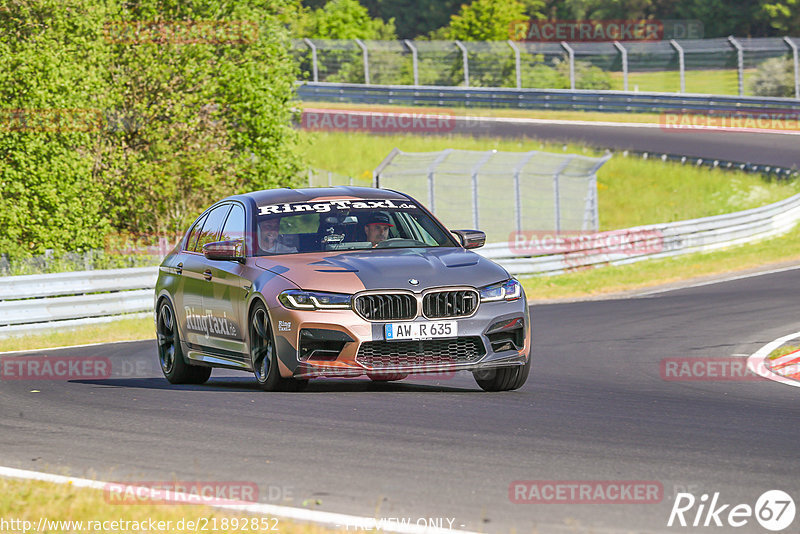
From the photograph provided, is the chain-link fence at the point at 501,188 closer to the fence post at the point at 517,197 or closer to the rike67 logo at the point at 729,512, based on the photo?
the fence post at the point at 517,197

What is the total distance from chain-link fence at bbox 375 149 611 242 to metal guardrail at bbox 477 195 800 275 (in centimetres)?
150

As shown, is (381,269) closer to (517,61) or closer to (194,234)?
(194,234)

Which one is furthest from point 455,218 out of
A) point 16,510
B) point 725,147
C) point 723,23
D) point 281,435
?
point 723,23

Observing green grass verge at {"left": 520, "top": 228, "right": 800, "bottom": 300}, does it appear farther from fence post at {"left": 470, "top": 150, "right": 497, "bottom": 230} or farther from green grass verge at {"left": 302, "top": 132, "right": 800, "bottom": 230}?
green grass verge at {"left": 302, "top": 132, "right": 800, "bottom": 230}

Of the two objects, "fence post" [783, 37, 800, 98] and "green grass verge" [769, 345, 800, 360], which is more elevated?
"green grass verge" [769, 345, 800, 360]

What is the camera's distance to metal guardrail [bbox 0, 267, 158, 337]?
18234mm

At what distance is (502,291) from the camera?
30.6 feet

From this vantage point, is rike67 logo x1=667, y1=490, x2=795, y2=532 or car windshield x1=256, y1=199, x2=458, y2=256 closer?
rike67 logo x1=667, y1=490, x2=795, y2=532

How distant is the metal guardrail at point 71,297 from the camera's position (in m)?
18.2

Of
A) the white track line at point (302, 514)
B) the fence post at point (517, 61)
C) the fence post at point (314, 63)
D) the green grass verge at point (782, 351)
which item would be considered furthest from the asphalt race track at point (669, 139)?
the white track line at point (302, 514)

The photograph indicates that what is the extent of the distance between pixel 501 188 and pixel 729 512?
82.5 feet

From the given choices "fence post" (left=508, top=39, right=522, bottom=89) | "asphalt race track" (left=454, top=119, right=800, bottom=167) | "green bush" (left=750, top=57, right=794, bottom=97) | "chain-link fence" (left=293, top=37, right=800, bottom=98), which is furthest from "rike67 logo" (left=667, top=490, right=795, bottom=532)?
"green bush" (left=750, top=57, right=794, bottom=97)

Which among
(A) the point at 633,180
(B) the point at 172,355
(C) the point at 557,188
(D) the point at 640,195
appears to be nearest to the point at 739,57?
(A) the point at 633,180

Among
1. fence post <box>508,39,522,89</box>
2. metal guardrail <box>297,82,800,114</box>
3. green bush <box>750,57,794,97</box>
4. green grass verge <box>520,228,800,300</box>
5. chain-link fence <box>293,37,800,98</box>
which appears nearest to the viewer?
green grass verge <box>520,228,800,300</box>
